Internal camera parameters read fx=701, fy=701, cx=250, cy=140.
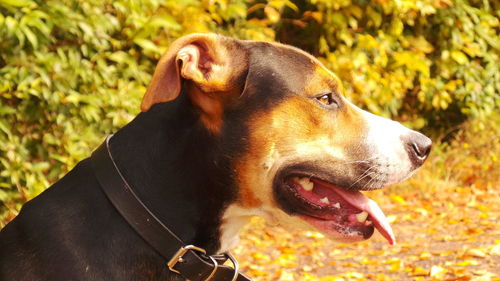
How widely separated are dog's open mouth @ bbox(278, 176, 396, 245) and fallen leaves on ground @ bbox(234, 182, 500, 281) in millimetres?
1693

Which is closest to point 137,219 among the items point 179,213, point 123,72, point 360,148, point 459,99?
point 179,213

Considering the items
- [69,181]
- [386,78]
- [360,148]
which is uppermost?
[360,148]

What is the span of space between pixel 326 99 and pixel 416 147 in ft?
1.44

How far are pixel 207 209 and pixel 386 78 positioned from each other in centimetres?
543

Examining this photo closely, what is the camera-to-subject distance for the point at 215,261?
2801 mm

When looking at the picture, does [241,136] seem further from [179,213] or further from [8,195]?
[8,195]

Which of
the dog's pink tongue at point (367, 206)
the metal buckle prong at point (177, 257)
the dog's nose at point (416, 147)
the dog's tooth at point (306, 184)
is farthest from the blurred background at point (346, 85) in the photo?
the metal buckle prong at point (177, 257)

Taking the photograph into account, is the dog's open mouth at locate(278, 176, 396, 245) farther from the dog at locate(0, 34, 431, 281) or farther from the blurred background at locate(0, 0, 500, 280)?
the blurred background at locate(0, 0, 500, 280)

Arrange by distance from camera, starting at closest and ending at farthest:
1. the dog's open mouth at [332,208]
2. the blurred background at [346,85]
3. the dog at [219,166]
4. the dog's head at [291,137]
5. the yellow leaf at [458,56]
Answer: the dog at [219,166]
the dog's head at [291,137]
the dog's open mouth at [332,208]
the blurred background at [346,85]
the yellow leaf at [458,56]

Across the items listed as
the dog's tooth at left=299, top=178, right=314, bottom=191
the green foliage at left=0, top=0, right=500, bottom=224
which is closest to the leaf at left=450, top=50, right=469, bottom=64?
the green foliage at left=0, top=0, right=500, bottom=224

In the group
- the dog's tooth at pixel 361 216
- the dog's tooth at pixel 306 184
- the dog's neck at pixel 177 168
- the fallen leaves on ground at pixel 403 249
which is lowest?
the fallen leaves on ground at pixel 403 249

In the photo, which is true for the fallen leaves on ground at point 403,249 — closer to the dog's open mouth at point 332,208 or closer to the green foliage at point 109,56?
the green foliage at point 109,56

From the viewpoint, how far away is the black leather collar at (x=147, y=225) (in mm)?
2621

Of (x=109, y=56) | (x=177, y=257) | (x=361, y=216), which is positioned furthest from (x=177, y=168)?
(x=109, y=56)
